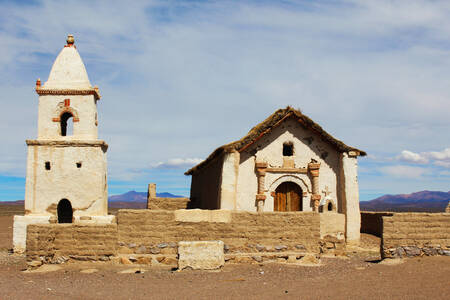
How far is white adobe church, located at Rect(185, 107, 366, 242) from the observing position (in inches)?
680

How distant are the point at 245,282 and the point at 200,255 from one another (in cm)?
162

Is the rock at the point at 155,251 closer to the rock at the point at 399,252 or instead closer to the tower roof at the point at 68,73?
the rock at the point at 399,252

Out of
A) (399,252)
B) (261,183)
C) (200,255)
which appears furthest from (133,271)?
(261,183)

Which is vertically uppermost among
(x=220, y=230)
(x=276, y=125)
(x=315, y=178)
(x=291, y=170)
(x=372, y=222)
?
(x=276, y=125)

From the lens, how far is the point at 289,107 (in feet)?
58.2

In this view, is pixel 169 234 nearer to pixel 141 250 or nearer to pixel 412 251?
pixel 141 250

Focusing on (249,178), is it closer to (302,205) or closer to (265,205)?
(265,205)

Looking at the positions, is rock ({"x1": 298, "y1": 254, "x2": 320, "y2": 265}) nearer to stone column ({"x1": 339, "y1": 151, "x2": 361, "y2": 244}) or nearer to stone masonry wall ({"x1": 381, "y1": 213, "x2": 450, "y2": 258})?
stone masonry wall ({"x1": 381, "y1": 213, "x2": 450, "y2": 258})

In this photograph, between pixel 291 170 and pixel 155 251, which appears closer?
pixel 155 251

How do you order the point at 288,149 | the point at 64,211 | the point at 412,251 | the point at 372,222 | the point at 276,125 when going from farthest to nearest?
the point at 64,211 < the point at 372,222 < the point at 288,149 < the point at 276,125 < the point at 412,251

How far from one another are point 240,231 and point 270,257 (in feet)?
3.22

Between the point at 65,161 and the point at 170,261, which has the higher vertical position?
the point at 65,161

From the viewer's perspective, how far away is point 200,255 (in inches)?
428

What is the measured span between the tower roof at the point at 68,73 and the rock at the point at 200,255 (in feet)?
33.9
